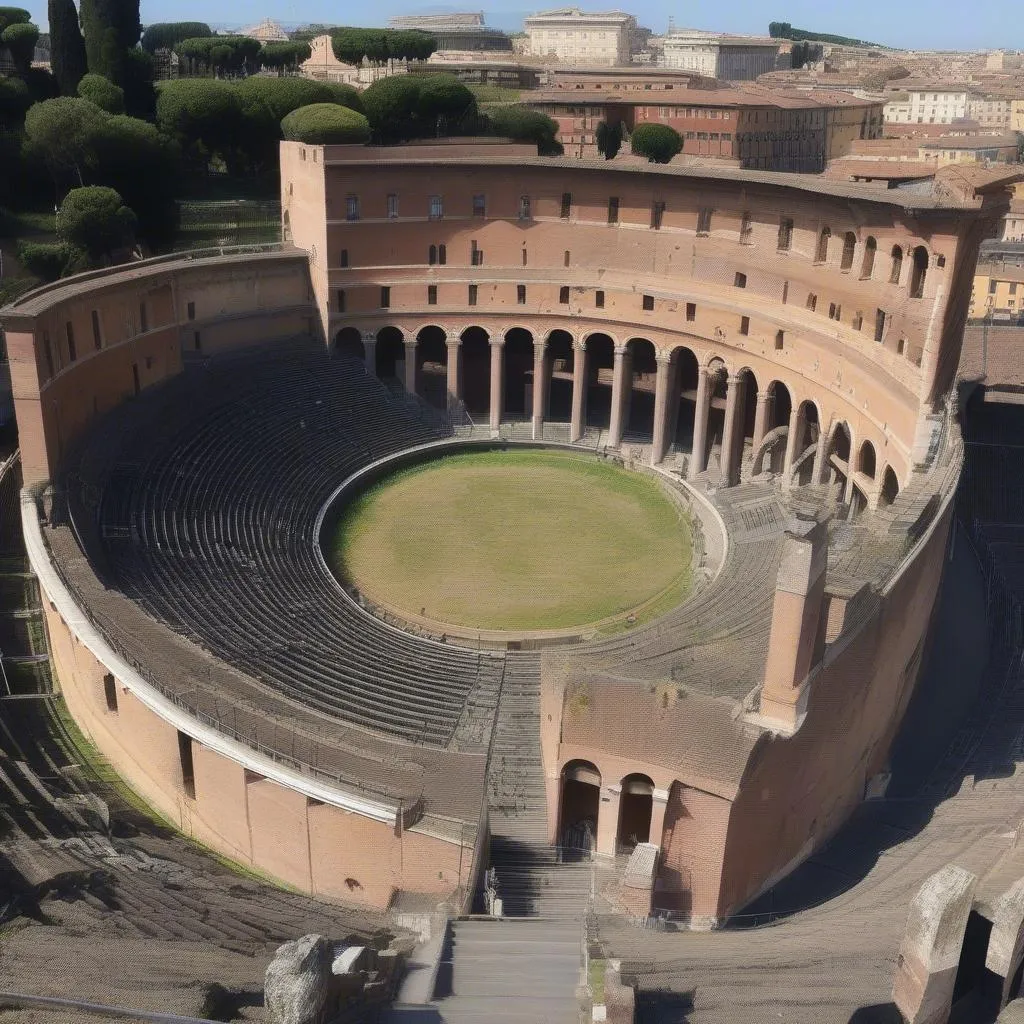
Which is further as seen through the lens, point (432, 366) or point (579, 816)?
point (432, 366)

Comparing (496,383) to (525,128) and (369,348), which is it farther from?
(525,128)

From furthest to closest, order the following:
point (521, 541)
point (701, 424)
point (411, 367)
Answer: point (411, 367) → point (701, 424) → point (521, 541)

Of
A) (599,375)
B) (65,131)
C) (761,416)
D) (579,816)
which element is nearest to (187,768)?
(579,816)

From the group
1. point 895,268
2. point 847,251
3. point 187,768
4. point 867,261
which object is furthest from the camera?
point 847,251

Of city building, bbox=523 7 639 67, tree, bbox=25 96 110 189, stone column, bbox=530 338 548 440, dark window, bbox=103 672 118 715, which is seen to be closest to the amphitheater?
dark window, bbox=103 672 118 715

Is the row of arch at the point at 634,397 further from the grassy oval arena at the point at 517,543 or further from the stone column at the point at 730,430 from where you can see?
the grassy oval arena at the point at 517,543

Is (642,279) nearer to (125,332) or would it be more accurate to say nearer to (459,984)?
(125,332)

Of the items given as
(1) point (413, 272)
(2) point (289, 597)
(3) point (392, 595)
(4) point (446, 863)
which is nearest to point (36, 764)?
(2) point (289, 597)
